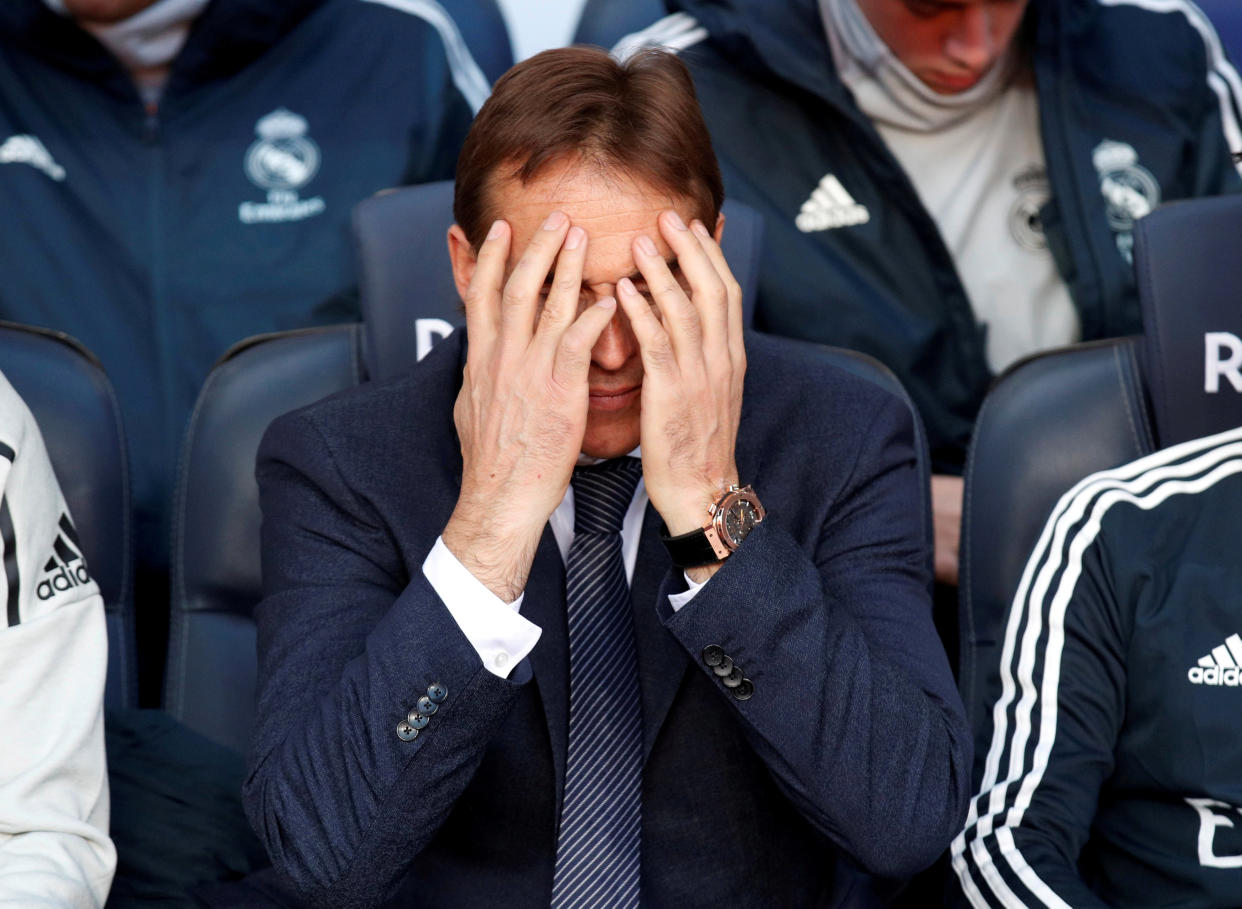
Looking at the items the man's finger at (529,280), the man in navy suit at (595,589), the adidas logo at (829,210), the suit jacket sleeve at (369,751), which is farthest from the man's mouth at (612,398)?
the adidas logo at (829,210)

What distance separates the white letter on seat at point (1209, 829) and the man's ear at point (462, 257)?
2.61 ft

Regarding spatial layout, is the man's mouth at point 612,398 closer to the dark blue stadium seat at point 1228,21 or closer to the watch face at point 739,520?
the watch face at point 739,520

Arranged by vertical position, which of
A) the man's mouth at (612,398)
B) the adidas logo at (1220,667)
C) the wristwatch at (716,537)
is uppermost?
the man's mouth at (612,398)

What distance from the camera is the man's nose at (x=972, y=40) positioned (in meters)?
2.10

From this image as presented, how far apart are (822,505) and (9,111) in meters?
1.44

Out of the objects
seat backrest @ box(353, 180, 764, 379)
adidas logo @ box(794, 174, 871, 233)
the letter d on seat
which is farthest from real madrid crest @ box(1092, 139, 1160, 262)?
seat backrest @ box(353, 180, 764, 379)

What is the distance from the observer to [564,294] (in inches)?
46.1

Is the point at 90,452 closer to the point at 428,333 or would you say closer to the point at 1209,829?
the point at 428,333

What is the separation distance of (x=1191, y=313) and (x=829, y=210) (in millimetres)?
640

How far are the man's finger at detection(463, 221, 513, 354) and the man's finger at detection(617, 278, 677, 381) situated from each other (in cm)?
11

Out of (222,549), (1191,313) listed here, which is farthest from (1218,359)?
(222,549)

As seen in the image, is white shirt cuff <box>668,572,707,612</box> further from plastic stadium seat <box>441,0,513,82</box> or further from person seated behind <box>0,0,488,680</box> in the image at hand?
plastic stadium seat <box>441,0,513,82</box>

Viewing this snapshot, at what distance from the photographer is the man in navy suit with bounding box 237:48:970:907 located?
3.75 feet

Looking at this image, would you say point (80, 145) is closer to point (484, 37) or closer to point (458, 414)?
point (484, 37)
